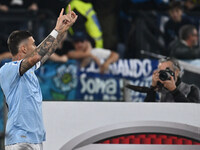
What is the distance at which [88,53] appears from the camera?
7.09 meters

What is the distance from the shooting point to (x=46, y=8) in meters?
7.54

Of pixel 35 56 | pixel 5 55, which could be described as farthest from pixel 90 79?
pixel 35 56

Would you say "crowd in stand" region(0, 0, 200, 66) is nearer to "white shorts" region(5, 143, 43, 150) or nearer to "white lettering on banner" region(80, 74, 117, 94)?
"white lettering on banner" region(80, 74, 117, 94)

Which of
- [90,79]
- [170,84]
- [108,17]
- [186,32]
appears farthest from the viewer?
[108,17]

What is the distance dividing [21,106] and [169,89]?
1155 mm

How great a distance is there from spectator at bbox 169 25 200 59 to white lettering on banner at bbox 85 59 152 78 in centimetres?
53

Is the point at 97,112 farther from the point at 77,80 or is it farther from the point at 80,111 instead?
the point at 77,80

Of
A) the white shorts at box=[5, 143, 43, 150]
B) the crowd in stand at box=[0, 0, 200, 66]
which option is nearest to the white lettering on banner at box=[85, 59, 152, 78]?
the crowd in stand at box=[0, 0, 200, 66]

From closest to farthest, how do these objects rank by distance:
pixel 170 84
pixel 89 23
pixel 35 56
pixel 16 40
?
pixel 35 56 → pixel 16 40 → pixel 170 84 → pixel 89 23

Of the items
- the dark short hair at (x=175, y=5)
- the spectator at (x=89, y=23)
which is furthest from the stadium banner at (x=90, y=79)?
the dark short hair at (x=175, y=5)

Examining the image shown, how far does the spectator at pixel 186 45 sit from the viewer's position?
278 inches

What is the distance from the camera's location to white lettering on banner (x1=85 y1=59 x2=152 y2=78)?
6871 millimetres

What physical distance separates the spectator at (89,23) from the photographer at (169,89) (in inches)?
146

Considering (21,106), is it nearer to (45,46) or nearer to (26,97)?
(26,97)
